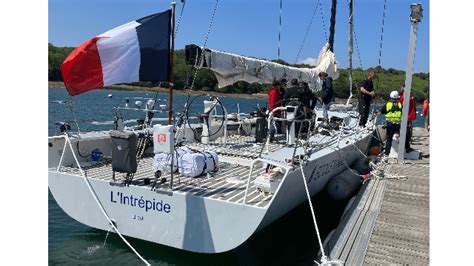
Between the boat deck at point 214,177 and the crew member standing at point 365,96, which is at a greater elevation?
the crew member standing at point 365,96

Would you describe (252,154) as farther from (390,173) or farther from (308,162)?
(390,173)

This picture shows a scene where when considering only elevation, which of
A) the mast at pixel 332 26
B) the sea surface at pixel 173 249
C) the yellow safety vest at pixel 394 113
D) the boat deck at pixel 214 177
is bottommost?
the sea surface at pixel 173 249

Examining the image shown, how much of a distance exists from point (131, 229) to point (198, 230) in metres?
1.24

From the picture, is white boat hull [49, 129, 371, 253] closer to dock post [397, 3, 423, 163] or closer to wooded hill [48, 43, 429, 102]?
dock post [397, 3, 423, 163]

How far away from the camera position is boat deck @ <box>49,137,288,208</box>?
647 centimetres

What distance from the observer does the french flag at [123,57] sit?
6082 millimetres

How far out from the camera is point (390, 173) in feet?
35.8

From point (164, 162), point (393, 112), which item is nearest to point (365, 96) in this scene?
point (393, 112)

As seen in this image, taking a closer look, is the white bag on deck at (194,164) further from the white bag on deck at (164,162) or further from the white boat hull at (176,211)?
the white boat hull at (176,211)

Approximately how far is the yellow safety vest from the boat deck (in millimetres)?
4255

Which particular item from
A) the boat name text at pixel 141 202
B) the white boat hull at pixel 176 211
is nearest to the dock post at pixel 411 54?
the white boat hull at pixel 176 211

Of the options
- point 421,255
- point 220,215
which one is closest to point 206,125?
point 220,215

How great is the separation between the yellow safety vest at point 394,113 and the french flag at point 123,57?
7800mm

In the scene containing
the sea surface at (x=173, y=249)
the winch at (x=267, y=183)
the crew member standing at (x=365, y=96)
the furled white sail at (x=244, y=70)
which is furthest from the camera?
the crew member standing at (x=365, y=96)
